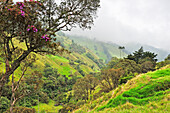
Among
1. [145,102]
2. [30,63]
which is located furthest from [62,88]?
[145,102]

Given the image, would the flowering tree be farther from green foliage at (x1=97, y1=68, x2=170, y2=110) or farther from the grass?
the grass

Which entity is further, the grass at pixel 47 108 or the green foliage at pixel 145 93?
the grass at pixel 47 108

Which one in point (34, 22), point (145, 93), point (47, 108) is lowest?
point (47, 108)

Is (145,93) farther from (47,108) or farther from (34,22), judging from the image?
(47,108)

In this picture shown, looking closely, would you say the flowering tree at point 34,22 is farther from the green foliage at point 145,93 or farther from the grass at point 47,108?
the grass at point 47,108

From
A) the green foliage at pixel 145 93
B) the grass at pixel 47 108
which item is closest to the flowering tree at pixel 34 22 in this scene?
the green foliage at pixel 145 93

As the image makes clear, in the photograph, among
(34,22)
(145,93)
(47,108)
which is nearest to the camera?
(34,22)

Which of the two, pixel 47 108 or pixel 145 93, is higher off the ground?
pixel 145 93

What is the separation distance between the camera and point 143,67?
59.0 metres

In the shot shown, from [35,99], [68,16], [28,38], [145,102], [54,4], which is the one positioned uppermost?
[54,4]

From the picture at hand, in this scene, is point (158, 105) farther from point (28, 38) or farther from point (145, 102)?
point (28, 38)

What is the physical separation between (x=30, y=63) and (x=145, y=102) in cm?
1747

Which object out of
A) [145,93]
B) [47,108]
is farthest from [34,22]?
[47,108]

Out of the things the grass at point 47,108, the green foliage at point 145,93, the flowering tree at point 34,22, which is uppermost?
the flowering tree at point 34,22
